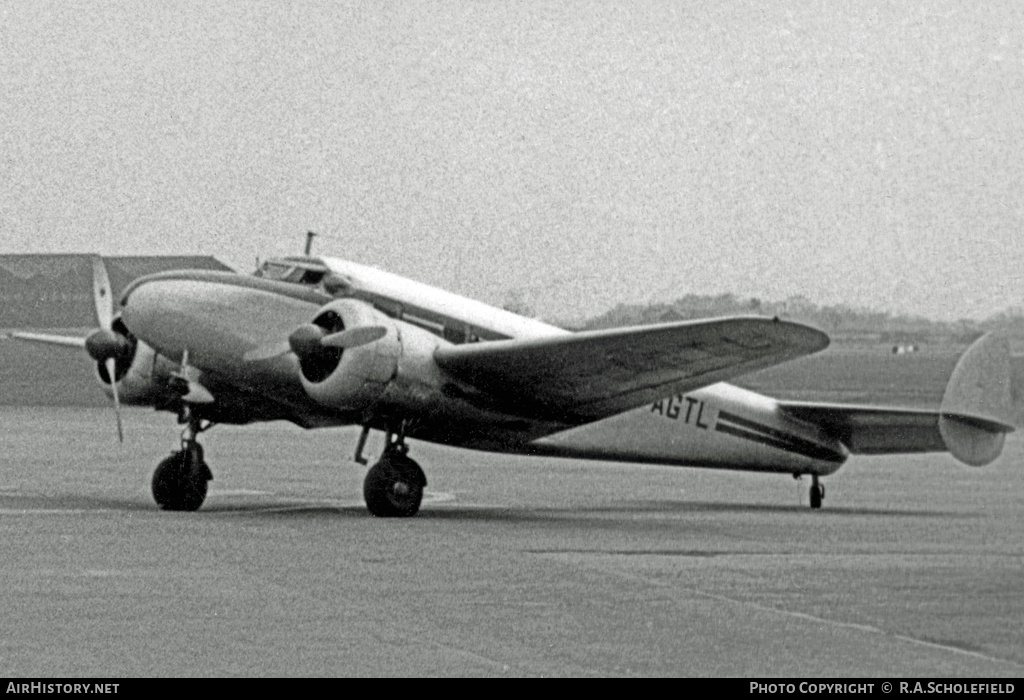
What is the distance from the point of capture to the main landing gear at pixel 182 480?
58.6ft

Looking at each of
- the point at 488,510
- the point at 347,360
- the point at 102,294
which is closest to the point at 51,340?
Answer: the point at 102,294

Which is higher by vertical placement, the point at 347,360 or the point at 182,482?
the point at 347,360

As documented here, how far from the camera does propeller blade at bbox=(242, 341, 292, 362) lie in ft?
57.5

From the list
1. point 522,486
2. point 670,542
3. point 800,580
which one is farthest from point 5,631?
point 522,486

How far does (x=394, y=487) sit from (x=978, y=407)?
20.4ft

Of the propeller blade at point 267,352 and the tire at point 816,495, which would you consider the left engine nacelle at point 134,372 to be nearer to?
the propeller blade at point 267,352

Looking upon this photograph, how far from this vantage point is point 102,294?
64.5 ft

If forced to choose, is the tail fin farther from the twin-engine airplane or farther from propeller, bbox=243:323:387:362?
propeller, bbox=243:323:387:362

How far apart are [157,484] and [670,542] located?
5757 millimetres

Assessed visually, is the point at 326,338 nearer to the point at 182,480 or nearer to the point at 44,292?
the point at 182,480

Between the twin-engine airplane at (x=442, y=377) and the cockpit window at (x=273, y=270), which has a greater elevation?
the cockpit window at (x=273, y=270)

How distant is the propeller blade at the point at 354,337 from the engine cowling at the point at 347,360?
0.04 m

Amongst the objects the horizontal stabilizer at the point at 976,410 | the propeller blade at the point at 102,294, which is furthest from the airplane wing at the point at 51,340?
the horizontal stabilizer at the point at 976,410

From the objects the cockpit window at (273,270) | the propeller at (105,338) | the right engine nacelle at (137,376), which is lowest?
the right engine nacelle at (137,376)
